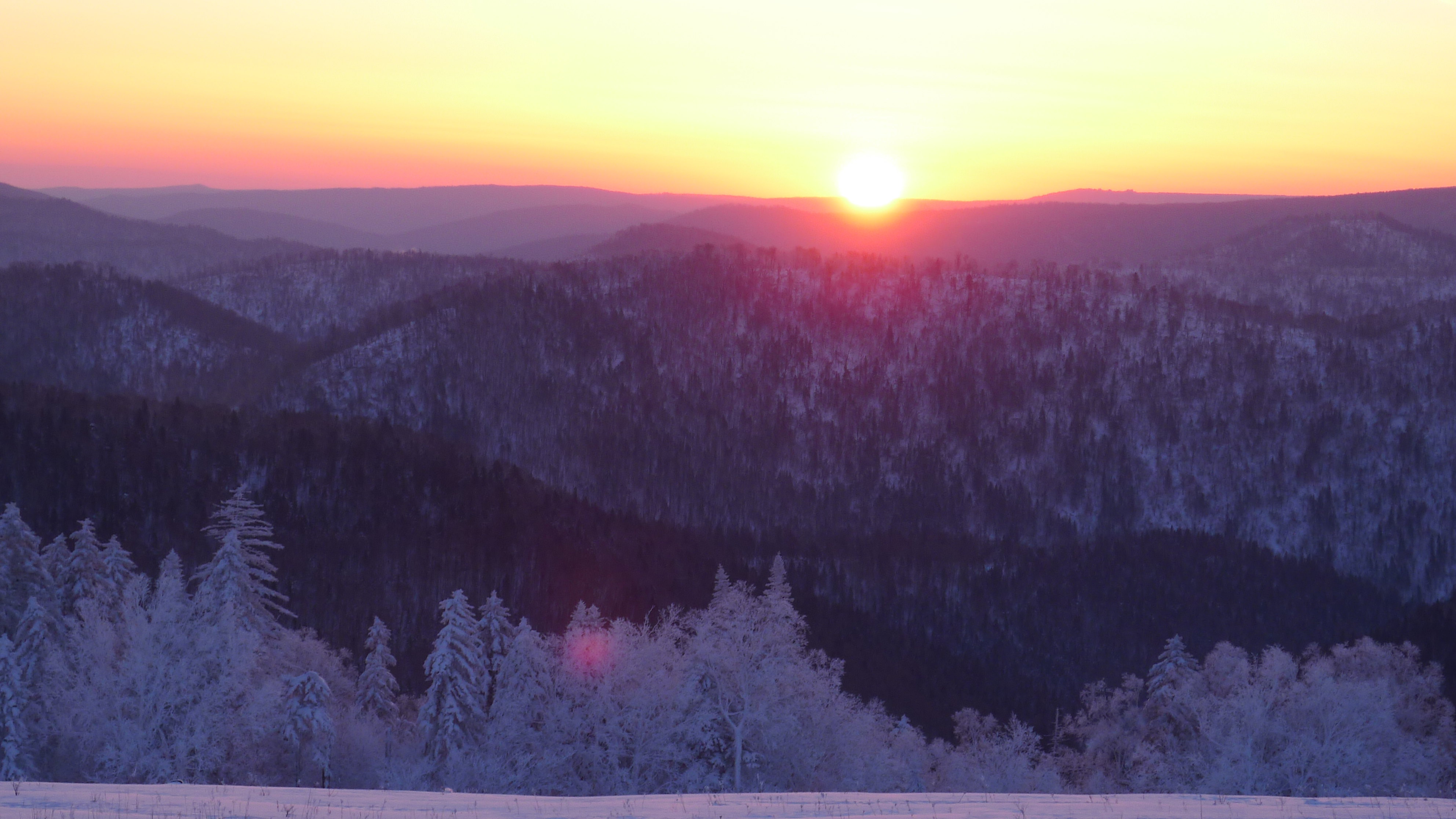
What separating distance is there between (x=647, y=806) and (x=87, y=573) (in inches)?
1556

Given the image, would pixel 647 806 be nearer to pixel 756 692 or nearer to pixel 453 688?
pixel 756 692

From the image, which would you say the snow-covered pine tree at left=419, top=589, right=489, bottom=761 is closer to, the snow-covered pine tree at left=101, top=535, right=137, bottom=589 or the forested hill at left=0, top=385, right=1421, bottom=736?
the snow-covered pine tree at left=101, top=535, right=137, bottom=589

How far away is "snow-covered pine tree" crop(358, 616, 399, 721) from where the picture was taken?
158 feet

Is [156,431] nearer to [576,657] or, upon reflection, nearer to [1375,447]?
[576,657]

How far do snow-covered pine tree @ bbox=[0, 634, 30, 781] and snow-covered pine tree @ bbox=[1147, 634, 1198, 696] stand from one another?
2124 inches

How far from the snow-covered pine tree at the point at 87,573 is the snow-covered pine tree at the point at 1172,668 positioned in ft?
178

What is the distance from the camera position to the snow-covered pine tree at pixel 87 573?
4853 cm

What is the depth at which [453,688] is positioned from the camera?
42656mm

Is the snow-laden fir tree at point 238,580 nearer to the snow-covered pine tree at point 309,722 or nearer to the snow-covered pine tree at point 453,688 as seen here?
the snow-covered pine tree at point 309,722

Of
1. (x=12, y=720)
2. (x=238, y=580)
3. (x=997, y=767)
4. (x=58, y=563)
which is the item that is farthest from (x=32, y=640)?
(x=997, y=767)

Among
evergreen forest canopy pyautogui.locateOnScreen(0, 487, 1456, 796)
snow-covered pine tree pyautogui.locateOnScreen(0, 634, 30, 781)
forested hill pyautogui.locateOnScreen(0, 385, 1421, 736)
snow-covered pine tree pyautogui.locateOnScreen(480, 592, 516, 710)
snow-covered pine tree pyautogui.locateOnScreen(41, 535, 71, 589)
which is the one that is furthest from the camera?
forested hill pyautogui.locateOnScreen(0, 385, 1421, 736)

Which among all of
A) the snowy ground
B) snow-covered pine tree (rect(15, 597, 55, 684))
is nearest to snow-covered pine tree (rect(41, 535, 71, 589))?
snow-covered pine tree (rect(15, 597, 55, 684))

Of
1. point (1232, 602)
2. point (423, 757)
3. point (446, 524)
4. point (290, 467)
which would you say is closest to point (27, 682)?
point (423, 757)

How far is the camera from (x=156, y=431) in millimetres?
121938
